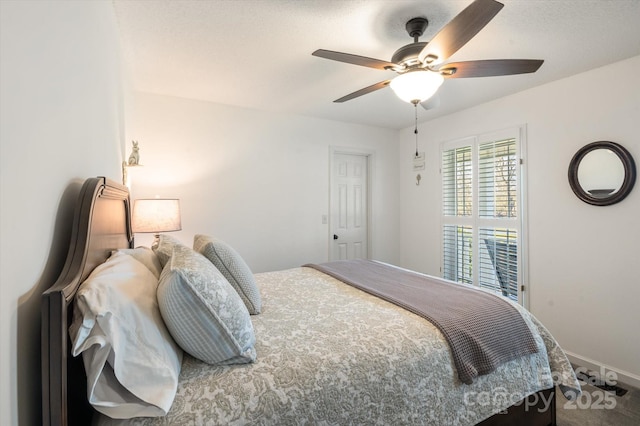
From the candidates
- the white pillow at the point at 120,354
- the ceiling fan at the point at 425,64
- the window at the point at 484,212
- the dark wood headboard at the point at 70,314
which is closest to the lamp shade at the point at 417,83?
the ceiling fan at the point at 425,64

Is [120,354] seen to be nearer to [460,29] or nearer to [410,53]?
[460,29]

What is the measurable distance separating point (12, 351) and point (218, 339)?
523 mm

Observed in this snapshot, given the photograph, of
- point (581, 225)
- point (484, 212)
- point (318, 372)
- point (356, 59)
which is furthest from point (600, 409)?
point (356, 59)

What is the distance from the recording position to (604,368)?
2455mm

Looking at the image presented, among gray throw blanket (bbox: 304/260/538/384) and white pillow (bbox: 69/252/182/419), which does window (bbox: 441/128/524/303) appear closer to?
gray throw blanket (bbox: 304/260/538/384)

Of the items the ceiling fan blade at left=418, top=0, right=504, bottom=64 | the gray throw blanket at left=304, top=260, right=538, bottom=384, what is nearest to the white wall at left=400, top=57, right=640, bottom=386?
the gray throw blanket at left=304, top=260, right=538, bottom=384

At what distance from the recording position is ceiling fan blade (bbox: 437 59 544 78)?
1678 millimetres

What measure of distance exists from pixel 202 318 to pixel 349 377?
579mm

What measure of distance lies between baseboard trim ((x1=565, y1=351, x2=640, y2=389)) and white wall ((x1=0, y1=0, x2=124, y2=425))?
351 cm

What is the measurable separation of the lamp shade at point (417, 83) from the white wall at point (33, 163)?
4.98ft

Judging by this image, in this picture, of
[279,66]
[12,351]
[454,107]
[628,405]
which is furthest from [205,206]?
[628,405]

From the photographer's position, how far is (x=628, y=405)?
6.72 feet

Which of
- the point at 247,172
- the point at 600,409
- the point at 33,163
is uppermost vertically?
the point at 247,172

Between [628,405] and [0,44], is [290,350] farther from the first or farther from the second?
[628,405]
